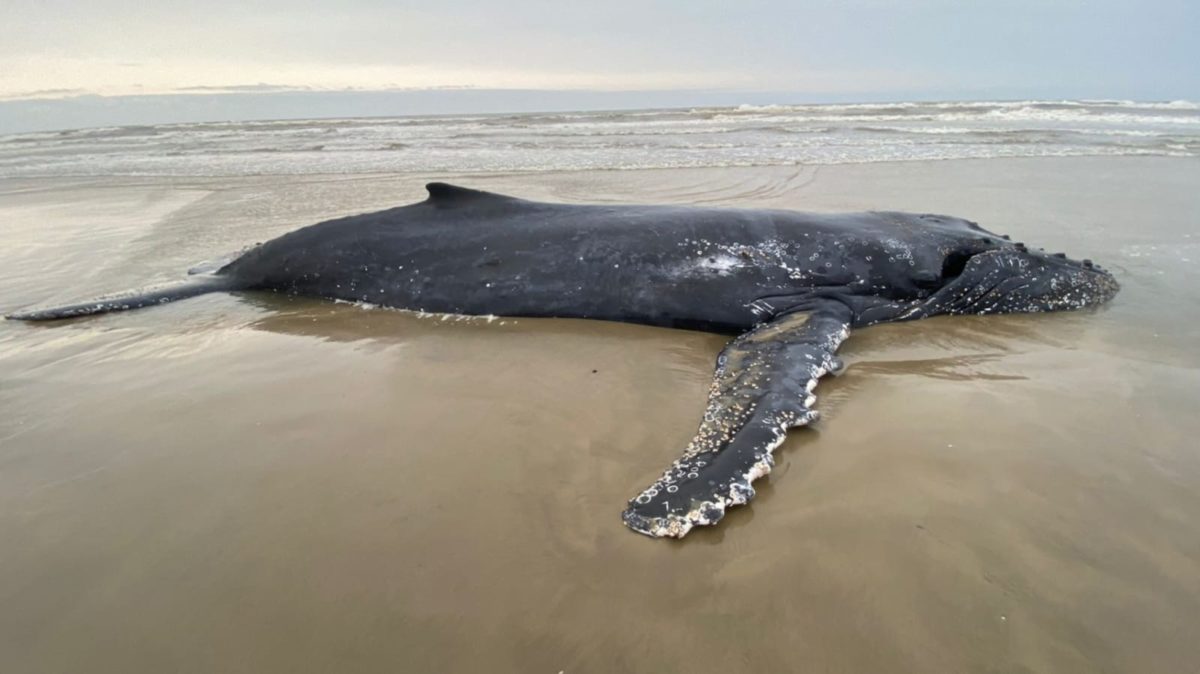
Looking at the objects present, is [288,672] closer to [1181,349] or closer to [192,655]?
[192,655]

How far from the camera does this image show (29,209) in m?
12.7

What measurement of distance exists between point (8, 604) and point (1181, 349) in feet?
24.7

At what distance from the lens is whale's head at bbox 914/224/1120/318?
6.07 metres

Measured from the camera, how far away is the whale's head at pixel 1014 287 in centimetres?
607

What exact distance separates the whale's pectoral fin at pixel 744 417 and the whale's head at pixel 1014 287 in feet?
4.40

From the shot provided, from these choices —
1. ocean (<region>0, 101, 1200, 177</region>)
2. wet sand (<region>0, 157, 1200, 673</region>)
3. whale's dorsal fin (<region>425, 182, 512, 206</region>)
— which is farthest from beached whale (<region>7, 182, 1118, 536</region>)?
ocean (<region>0, 101, 1200, 177</region>)

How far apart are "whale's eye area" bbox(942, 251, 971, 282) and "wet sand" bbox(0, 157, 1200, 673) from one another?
591mm

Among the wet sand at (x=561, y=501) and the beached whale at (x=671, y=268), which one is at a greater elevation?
the beached whale at (x=671, y=268)

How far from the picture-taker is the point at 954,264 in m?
6.35

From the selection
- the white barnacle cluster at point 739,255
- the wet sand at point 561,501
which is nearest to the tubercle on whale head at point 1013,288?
the wet sand at point 561,501

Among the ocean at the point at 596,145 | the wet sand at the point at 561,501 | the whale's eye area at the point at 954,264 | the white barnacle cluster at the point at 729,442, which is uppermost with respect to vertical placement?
the ocean at the point at 596,145

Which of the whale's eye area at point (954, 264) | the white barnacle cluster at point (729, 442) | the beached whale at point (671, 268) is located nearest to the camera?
the white barnacle cluster at point (729, 442)

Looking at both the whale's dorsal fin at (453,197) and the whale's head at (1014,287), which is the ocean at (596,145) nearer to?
the whale's dorsal fin at (453,197)

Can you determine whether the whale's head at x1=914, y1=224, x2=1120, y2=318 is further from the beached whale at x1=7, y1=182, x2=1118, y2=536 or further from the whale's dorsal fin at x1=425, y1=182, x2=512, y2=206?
the whale's dorsal fin at x1=425, y1=182, x2=512, y2=206
